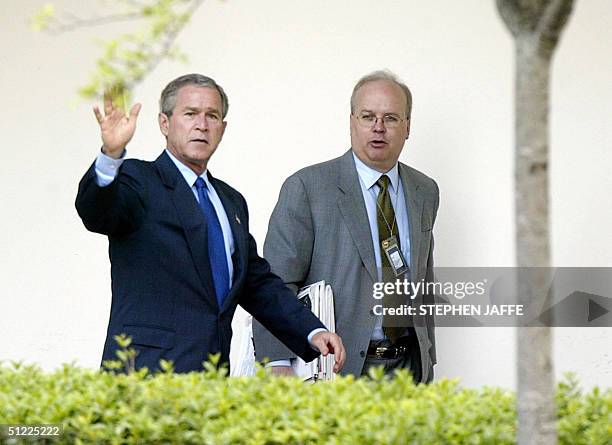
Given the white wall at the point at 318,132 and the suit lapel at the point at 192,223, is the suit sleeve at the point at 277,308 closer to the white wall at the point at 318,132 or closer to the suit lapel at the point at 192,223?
the suit lapel at the point at 192,223

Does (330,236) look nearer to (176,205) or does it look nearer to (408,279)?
(408,279)

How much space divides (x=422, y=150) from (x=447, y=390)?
344 cm

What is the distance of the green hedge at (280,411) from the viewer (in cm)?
347

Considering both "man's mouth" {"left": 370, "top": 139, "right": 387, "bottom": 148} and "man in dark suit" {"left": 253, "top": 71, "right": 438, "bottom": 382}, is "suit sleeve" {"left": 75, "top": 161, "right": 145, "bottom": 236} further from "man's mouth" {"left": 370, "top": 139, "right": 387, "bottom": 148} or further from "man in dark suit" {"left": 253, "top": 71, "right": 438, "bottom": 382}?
"man's mouth" {"left": 370, "top": 139, "right": 387, "bottom": 148}

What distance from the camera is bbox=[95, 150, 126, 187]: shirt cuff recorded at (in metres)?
4.47

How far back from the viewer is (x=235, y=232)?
5.27 m

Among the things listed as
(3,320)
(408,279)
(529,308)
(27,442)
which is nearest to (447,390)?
(529,308)

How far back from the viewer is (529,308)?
3215mm

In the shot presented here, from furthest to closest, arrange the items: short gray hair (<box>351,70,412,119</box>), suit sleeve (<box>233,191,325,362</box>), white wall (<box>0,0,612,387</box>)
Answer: white wall (<box>0,0,612,387</box>) < short gray hair (<box>351,70,412,119</box>) < suit sleeve (<box>233,191,325,362</box>)

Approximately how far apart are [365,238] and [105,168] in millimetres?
1792

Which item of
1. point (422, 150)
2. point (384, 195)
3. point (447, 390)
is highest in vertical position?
point (422, 150)

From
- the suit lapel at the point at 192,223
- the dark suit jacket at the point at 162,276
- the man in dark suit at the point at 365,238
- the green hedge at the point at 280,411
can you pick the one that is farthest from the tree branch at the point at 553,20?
the man in dark suit at the point at 365,238

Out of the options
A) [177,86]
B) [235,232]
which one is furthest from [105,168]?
[177,86]

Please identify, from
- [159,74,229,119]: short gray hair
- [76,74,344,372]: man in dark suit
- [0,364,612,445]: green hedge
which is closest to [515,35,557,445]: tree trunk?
[0,364,612,445]: green hedge
